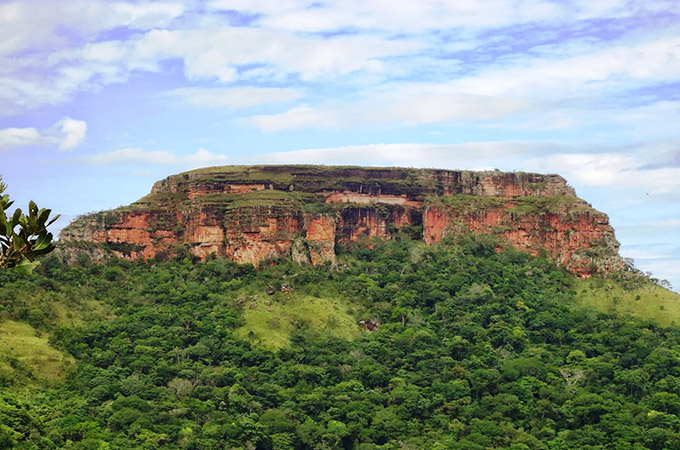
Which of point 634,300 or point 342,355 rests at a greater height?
point 634,300

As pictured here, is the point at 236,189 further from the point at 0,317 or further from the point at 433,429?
the point at 433,429

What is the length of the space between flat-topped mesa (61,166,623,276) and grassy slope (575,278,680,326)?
107 inches

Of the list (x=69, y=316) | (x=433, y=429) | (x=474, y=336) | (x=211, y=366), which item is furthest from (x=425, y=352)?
(x=69, y=316)

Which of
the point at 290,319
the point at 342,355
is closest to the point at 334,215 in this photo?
the point at 290,319

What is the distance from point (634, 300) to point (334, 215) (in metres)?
26.5

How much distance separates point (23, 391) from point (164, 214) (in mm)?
32141

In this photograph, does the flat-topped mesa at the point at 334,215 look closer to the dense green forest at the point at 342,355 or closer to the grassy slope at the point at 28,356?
the dense green forest at the point at 342,355

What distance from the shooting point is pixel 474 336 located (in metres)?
72.1

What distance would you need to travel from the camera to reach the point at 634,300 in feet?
252

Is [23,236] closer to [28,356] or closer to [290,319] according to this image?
[28,356]

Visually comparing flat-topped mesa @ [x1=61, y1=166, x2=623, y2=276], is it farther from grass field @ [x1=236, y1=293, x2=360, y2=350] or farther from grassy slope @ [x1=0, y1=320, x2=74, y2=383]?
grassy slope @ [x1=0, y1=320, x2=74, y2=383]

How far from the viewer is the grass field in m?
70.8

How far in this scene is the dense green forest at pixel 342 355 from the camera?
187 ft

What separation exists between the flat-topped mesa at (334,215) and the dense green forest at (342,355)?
2.02 meters
